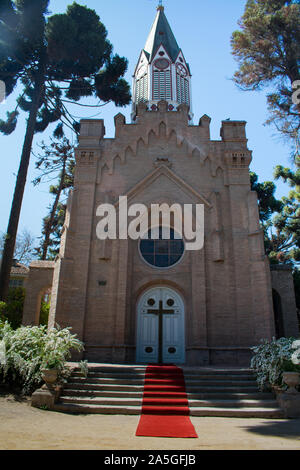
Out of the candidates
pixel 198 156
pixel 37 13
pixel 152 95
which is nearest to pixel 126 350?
pixel 198 156

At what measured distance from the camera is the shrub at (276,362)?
9.71 meters

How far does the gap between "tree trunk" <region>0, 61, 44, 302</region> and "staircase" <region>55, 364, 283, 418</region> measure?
6.78m

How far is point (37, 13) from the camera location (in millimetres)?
19453

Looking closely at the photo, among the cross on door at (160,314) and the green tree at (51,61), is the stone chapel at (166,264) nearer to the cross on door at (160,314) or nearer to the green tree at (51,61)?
the cross on door at (160,314)

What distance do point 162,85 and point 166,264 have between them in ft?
48.7

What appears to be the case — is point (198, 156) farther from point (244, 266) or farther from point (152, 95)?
point (152, 95)

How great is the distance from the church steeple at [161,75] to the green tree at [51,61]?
263 centimetres

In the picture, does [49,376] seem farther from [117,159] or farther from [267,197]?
[267,197]

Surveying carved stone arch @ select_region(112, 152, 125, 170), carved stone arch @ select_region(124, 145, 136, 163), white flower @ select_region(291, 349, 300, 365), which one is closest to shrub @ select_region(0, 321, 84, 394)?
white flower @ select_region(291, 349, 300, 365)

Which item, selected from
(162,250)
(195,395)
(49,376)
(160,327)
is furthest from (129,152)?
(195,395)

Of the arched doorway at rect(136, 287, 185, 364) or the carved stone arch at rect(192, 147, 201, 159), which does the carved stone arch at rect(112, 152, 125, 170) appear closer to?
the carved stone arch at rect(192, 147, 201, 159)

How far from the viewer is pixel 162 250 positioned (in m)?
15.7

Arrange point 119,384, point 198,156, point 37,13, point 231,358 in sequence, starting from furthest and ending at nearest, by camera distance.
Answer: point 37,13 → point 198,156 → point 231,358 → point 119,384

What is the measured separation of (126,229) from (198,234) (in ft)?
10.6
